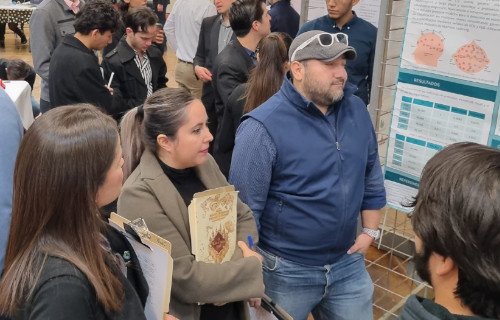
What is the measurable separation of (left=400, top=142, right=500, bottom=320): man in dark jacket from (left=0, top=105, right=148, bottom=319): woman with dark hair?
2.26 feet

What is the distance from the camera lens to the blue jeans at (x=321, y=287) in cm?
216

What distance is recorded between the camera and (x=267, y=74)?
284cm

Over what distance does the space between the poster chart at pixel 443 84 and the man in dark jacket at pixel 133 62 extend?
1840 mm

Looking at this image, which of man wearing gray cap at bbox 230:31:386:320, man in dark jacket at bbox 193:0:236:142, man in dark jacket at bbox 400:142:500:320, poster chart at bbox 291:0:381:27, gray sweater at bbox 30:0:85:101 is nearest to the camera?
man in dark jacket at bbox 400:142:500:320

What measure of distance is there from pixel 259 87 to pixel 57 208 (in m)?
1.70

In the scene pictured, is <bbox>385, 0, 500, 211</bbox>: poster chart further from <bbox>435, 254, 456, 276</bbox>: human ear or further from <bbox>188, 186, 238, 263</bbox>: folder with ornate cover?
<bbox>435, 254, 456, 276</bbox>: human ear

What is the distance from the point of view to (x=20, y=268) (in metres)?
1.25

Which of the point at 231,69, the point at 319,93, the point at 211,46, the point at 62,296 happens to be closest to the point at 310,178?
the point at 319,93

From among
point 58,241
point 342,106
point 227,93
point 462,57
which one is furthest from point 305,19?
point 58,241

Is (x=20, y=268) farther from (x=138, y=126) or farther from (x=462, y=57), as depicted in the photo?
(x=462, y=57)

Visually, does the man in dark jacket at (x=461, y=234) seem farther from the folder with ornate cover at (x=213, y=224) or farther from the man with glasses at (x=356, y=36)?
the man with glasses at (x=356, y=36)

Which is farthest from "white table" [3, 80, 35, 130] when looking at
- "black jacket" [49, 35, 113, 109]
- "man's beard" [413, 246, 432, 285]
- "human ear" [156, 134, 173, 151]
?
"man's beard" [413, 246, 432, 285]

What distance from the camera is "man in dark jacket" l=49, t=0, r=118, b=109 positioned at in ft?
10.9

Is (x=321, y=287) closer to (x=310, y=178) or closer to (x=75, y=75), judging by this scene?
(x=310, y=178)
